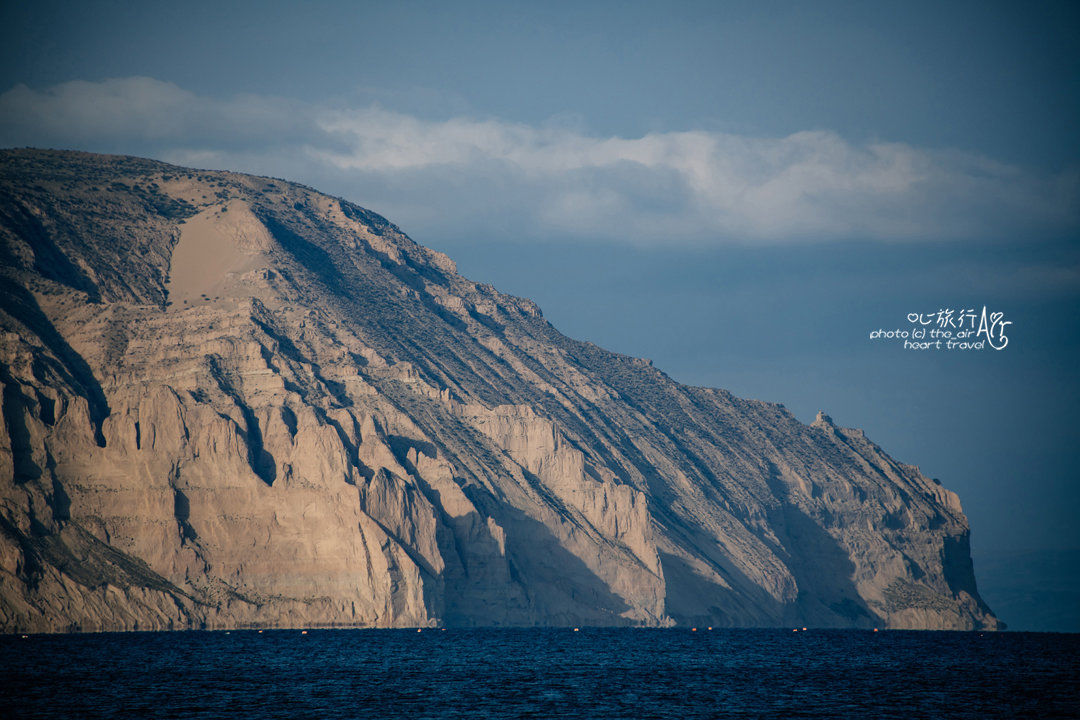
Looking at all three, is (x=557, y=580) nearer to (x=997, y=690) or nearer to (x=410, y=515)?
(x=410, y=515)

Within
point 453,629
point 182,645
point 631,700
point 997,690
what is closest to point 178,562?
point 182,645

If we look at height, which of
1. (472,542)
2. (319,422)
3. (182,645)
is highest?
(319,422)

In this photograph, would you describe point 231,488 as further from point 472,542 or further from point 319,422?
point 472,542

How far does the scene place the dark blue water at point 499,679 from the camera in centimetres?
9288

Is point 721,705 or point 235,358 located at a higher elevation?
point 235,358

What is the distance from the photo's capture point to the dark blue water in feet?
305

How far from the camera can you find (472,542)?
620 ft

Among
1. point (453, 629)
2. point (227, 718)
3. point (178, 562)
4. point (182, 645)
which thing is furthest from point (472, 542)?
point (227, 718)

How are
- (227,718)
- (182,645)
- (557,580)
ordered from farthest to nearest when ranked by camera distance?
(557,580), (182,645), (227,718)

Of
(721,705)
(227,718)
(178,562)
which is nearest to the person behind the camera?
(227,718)

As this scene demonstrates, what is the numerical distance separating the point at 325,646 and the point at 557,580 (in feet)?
198

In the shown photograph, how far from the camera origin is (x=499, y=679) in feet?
373

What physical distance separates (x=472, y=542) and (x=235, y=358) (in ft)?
150

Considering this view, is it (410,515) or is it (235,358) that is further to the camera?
(235,358)
